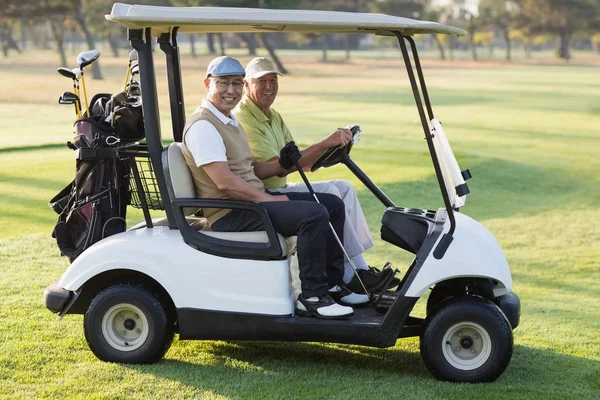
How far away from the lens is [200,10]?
3.64 m

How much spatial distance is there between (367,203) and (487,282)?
5.55 meters

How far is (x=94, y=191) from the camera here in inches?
164

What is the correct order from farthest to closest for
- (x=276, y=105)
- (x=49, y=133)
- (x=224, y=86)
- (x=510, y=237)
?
(x=276, y=105) → (x=49, y=133) → (x=510, y=237) → (x=224, y=86)

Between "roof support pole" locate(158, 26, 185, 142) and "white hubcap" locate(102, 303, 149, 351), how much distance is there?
880 millimetres

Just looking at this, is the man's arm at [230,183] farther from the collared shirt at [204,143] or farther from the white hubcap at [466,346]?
the white hubcap at [466,346]

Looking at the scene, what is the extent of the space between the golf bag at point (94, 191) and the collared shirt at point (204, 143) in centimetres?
41

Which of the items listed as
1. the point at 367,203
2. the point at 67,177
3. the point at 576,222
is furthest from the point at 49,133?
the point at 576,222

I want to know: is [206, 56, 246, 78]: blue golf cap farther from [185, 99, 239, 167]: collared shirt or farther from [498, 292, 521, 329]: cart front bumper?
[498, 292, 521, 329]: cart front bumper

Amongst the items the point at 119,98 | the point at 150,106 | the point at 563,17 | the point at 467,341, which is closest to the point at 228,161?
the point at 150,106

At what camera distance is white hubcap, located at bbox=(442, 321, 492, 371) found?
377 cm

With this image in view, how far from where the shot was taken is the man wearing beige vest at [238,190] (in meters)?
3.83

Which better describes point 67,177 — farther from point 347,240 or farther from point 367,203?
point 347,240

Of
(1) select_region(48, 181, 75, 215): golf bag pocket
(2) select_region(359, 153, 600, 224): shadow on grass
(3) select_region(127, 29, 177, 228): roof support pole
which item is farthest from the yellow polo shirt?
(2) select_region(359, 153, 600, 224): shadow on grass

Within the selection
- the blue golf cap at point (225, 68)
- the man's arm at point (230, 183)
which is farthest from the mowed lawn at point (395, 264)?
the blue golf cap at point (225, 68)
